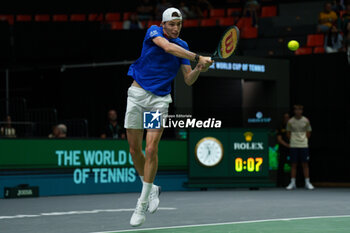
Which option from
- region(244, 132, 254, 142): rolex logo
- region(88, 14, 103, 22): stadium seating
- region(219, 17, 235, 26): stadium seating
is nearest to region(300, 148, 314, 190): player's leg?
region(244, 132, 254, 142): rolex logo

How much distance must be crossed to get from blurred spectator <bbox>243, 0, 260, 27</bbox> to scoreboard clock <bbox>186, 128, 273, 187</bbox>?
20.2ft

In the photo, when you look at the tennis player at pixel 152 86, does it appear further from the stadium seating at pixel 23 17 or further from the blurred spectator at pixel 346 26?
the stadium seating at pixel 23 17

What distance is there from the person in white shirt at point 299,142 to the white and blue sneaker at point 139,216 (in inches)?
355

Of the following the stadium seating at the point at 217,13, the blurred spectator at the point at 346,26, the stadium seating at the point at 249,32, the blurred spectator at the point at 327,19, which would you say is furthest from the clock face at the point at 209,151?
the stadium seating at the point at 217,13

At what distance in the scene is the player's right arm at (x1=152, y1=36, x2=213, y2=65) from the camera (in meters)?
6.01

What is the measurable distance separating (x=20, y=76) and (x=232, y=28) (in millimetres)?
15378

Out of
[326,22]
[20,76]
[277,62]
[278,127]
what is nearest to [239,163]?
[278,127]

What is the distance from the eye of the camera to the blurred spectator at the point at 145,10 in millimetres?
20375

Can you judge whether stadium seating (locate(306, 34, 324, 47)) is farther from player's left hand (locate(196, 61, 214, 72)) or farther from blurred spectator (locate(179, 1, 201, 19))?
player's left hand (locate(196, 61, 214, 72))

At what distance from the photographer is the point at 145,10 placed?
68.3 feet

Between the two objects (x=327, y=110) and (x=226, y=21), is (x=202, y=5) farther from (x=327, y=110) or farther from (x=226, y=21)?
(x=327, y=110)

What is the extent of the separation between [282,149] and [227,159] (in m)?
2.14

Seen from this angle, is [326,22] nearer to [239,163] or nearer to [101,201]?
[239,163]

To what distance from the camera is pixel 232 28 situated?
20.7 feet
